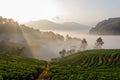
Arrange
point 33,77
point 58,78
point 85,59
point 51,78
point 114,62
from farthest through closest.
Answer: point 85,59
point 114,62
point 33,77
point 51,78
point 58,78

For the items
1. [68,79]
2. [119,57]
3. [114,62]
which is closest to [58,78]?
[68,79]

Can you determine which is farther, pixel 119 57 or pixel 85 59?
pixel 85 59

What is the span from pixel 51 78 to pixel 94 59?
90.8m

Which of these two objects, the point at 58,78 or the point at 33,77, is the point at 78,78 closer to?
the point at 58,78

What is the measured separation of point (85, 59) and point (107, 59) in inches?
715

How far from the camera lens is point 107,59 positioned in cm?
15362

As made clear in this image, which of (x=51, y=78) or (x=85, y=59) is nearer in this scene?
(x=51, y=78)

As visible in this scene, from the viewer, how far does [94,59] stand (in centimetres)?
16050

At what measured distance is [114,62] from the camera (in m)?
143

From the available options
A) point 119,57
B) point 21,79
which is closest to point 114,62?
point 119,57

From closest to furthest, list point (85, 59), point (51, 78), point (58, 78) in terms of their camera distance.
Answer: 1. point (58, 78)
2. point (51, 78)
3. point (85, 59)

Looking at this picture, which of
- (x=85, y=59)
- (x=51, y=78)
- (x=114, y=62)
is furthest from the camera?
(x=85, y=59)

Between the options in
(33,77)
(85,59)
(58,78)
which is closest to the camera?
(58,78)

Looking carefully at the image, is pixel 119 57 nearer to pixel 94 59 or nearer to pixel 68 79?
pixel 94 59
